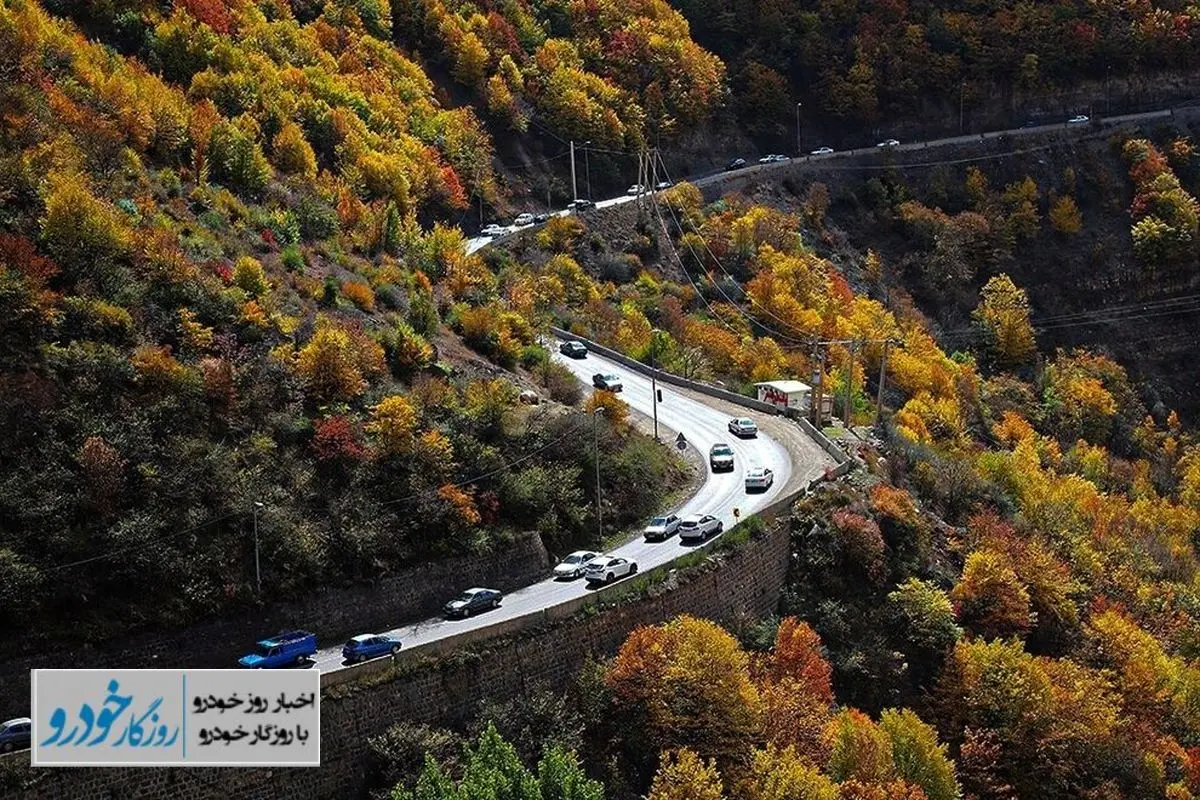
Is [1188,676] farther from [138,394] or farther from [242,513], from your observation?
[138,394]

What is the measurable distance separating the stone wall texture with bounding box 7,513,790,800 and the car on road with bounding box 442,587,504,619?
2.50m

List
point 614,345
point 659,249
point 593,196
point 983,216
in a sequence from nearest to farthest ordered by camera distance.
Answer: point 614,345, point 659,249, point 593,196, point 983,216

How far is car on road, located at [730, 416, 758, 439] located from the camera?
61500 millimetres

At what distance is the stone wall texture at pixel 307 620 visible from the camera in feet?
116

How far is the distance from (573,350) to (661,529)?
21575 millimetres

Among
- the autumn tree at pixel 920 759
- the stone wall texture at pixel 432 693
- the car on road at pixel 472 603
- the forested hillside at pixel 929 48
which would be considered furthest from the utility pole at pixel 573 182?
the autumn tree at pixel 920 759

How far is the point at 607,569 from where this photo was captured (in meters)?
44.3

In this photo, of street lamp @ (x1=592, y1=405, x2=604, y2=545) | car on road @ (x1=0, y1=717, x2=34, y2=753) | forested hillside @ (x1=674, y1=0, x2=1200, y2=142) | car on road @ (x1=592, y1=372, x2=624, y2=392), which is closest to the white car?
street lamp @ (x1=592, y1=405, x2=604, y2=545)

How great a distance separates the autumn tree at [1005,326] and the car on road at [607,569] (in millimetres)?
53967

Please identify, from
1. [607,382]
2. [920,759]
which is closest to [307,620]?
[920,759]

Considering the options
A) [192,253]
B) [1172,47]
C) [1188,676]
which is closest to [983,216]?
[1172,47]

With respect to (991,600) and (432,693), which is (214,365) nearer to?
(432,693)

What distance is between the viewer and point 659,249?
85.8 meters

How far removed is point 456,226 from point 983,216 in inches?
1685
